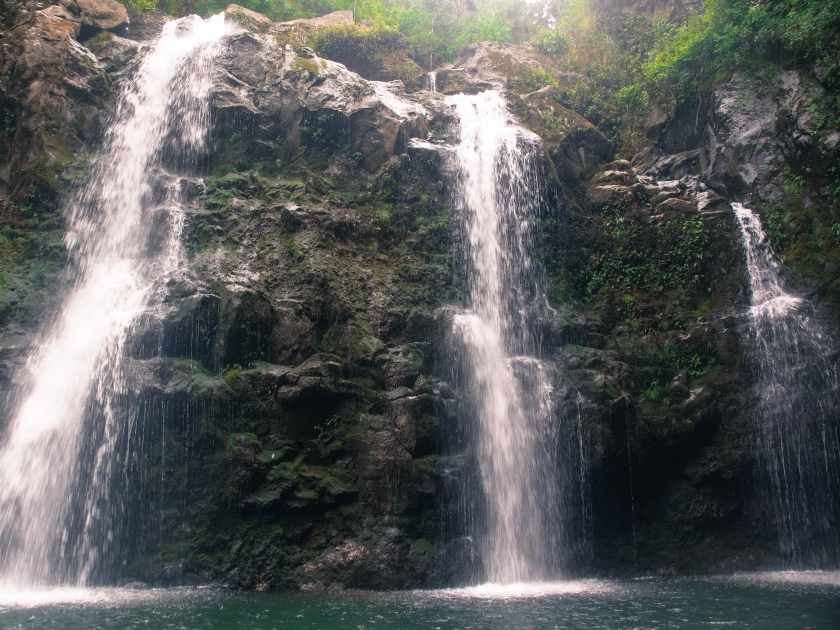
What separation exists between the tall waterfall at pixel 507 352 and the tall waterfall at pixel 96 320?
25.6ft

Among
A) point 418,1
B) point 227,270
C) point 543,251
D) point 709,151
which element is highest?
point 418,1

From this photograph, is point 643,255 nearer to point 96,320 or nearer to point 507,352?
point 507,352

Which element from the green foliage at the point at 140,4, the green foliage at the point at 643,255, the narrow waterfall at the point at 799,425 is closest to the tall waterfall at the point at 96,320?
the green foliage at the point at 140,4

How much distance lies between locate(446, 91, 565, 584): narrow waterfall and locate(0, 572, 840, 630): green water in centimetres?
123

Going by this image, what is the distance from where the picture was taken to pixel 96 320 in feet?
45.1

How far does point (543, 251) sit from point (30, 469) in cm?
1340

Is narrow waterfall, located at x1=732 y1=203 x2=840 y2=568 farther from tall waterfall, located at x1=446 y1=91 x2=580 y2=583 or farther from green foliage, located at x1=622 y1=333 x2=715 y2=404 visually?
tall waterfall, located at x1=446 y1=91 x2=580 y2=583

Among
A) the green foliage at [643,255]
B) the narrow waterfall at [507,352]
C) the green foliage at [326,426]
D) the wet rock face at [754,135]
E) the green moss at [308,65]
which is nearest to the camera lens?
the narrow waterfall at [507,352]

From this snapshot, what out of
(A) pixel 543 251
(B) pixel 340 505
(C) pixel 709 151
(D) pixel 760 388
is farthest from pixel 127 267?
(C) pixel 709 151

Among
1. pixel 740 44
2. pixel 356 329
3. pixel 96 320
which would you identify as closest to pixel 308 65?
pixel 356 329

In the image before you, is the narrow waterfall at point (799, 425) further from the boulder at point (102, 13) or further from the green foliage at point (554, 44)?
the boulder at point (102, 13)

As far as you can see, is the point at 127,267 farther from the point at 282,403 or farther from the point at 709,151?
the point at 709,151

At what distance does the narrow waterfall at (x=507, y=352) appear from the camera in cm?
1244

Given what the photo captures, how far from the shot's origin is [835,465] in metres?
13.0
